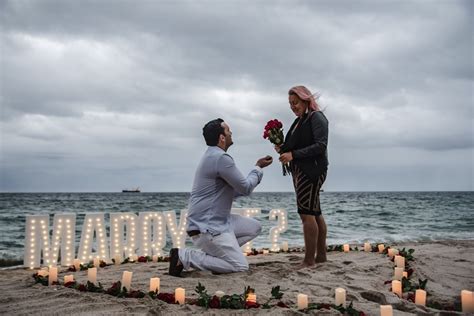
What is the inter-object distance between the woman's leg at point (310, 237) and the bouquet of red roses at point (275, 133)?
2.43ft

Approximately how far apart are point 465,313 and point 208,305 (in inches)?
80.6

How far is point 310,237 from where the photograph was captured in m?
4.86

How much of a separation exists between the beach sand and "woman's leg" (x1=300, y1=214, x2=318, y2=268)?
0.45 feet

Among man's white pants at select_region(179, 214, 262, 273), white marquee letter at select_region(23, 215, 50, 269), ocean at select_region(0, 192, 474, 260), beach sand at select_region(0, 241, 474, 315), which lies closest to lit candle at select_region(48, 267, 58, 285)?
beach sand at select_region(0, 241, 474, 315)

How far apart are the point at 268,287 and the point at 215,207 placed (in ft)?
3.82

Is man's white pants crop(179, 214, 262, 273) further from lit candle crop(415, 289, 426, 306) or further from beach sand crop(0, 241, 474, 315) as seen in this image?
lit candle crop(415, 289, 426, 306)

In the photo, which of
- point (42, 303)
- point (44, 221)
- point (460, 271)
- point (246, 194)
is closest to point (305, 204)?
point (246, 194)

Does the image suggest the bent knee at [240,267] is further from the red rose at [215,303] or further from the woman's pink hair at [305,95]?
the woman's pink hair at [305,95]

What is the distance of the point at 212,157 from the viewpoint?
4578mm

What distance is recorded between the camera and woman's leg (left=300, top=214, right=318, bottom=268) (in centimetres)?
486

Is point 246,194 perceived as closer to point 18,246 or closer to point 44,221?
point 44,221

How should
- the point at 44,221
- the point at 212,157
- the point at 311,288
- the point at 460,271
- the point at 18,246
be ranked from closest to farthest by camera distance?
the point at 311,288 → the point at 212,157 → the point at 460,271 → the point at 44,221 → the point at 18,246

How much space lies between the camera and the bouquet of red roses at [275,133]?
532 centimetres

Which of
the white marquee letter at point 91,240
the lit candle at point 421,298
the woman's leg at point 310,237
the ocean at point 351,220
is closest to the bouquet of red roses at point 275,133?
the woman's leg at point 310,237
